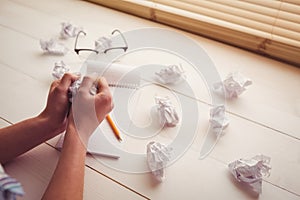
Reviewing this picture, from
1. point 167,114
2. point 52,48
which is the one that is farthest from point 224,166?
point 52,48

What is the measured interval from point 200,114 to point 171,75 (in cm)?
14

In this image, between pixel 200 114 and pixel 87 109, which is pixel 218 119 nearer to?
pixel 200 114

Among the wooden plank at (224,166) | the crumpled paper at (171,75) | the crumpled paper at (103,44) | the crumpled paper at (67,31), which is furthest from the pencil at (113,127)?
the crumpled paper at (67,31)

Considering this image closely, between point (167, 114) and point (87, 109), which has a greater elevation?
point (167, 114)

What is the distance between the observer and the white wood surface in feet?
2.03

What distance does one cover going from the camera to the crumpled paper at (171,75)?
0.84 m

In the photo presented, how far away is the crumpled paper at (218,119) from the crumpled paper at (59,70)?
16.2 inches

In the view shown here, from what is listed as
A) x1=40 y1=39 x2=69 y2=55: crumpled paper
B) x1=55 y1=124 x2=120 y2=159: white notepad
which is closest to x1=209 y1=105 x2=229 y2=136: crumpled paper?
x1=55 y1=124 x2=120 y2=159: white notepad

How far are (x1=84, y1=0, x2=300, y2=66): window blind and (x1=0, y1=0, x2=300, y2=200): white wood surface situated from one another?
0.10 feet

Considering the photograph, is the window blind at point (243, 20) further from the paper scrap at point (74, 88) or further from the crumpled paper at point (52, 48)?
the paper scrap at point (74, 88)

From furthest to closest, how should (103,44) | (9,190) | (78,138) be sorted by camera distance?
(103,44) < (78,138) < (9,190)

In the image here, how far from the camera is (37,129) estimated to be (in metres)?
0.63

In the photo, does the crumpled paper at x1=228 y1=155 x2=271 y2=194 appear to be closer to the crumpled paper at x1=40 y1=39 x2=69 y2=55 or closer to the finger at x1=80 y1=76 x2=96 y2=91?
the finger at x1=80 y1=76 x2=96 y2=91

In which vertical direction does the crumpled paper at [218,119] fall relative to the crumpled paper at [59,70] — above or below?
above
